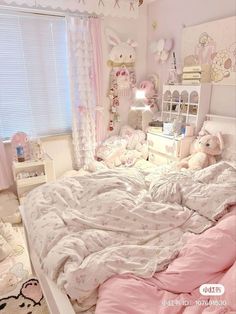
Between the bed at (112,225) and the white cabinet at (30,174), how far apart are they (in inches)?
37.6

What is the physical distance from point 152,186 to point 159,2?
2544 mm

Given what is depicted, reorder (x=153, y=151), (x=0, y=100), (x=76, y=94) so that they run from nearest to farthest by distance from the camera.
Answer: (x=0, y=100) < (x=76, y=94) < (x=153, y=151)

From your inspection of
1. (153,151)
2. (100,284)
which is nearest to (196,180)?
(100,284)

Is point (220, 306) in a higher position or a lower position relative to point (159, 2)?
lower

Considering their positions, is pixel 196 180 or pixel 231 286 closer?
pixel 231 286

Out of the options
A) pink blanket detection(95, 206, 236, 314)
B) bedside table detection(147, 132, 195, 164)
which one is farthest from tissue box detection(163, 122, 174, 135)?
pink blanket detection(95, 206, 236, 314)

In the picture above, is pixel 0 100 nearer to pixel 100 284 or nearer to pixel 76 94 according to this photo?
pixel 76 94

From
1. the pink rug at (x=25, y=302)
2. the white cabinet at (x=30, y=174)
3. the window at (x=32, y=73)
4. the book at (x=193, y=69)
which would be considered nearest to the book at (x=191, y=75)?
the book at (x=193, y=69)

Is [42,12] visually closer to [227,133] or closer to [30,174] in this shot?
[30,174]

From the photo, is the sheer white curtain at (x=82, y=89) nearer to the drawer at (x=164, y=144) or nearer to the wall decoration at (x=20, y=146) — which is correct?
the wall decoration at (x=20, y=146)

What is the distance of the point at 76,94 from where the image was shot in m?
2.92

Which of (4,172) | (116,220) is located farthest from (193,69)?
(4,172)

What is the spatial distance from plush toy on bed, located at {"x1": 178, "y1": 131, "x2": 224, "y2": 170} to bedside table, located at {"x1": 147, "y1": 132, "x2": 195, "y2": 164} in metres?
0.18

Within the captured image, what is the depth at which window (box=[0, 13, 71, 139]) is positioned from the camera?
2.53m
